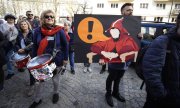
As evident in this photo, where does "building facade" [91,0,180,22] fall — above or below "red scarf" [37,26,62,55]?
above

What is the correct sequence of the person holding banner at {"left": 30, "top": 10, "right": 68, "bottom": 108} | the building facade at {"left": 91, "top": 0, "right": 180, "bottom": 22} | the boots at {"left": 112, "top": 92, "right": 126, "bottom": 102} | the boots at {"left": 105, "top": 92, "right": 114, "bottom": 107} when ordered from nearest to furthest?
1. the person holding banner at {"left": 30, "top": 10, "right": 68, "bottom": 108}
2. the boots at {"left": 105, "top": 92, "right": 114, "bottom": 107}
3. the boots at {"left": 112, "top": 92, "right": 126, "bottom": 102}
4. the building facade at {"left": 91, "top": 0, "right": 180, "bottom": 22}

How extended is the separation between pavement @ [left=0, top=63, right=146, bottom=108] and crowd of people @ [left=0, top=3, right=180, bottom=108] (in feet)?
0.56

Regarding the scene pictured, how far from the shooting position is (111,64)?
3473 mm

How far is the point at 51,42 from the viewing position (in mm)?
3232

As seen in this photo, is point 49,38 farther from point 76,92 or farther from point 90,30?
point 76,92

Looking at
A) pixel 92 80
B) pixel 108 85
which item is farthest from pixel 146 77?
pixel 92 80

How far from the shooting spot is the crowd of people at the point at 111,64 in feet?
6.30

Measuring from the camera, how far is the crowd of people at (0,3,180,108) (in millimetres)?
1920

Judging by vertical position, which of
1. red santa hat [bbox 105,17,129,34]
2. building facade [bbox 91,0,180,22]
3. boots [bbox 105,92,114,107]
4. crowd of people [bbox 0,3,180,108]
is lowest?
boots [bbox 105,92,114,107]

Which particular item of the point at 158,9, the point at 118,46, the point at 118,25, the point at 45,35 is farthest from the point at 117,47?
the point at 158,9

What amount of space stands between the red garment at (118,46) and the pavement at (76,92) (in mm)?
1169

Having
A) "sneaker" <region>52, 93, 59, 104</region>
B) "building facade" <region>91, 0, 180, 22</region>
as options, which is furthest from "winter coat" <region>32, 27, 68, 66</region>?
"building facade" <region>91, 0, 180, 22</region>

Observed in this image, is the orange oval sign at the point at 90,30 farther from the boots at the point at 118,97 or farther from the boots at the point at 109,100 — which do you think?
the boots at the point at 118,97

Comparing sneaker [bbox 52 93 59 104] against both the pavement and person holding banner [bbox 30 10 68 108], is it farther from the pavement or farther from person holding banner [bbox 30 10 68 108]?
person holding banner [bbox 30 10 68 108]
